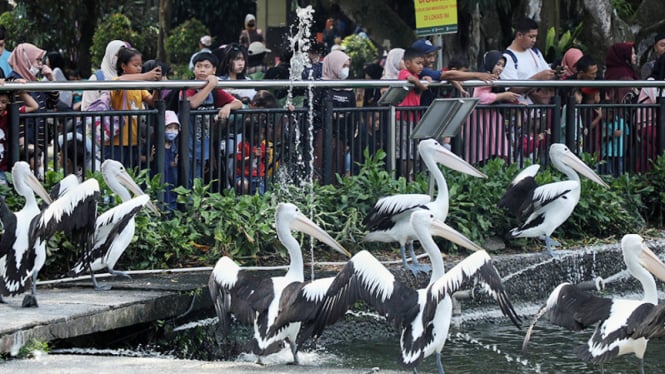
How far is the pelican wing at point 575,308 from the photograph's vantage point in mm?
6891

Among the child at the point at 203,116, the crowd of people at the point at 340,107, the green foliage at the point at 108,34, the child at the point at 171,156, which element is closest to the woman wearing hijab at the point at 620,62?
the crowd of people at the point at 340,107

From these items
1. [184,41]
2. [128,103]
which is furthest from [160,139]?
[184,41]

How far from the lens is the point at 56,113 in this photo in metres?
9.16

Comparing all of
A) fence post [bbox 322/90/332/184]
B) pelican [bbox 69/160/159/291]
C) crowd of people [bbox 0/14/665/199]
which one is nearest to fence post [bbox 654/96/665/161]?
crowd of people [bbox 0/14/665/199]

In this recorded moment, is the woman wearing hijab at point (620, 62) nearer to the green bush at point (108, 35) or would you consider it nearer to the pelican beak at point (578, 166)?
the pelican beak at point (578, 166)

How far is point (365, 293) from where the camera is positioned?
6645 mm

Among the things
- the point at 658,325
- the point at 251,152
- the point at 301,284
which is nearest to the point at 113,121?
the point at 251,152

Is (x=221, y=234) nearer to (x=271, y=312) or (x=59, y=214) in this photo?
(x=59, y=214)

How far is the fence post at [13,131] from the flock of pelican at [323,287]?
66cm

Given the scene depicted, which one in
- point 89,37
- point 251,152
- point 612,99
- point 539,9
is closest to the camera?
point 251,152

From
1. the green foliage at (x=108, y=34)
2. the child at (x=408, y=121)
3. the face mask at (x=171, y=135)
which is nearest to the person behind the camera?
the face mask at (x=171, y=135)

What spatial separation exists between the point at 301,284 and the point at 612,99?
6488 millimetres

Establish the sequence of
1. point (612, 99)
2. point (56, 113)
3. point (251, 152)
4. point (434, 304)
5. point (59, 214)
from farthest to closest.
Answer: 1. point (612, 99)
2. point (251, 152)
3. point (56, 113)
4. point (59, 214)
5. point (434, 304)

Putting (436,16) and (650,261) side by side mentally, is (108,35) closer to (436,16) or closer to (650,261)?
(436,16)
